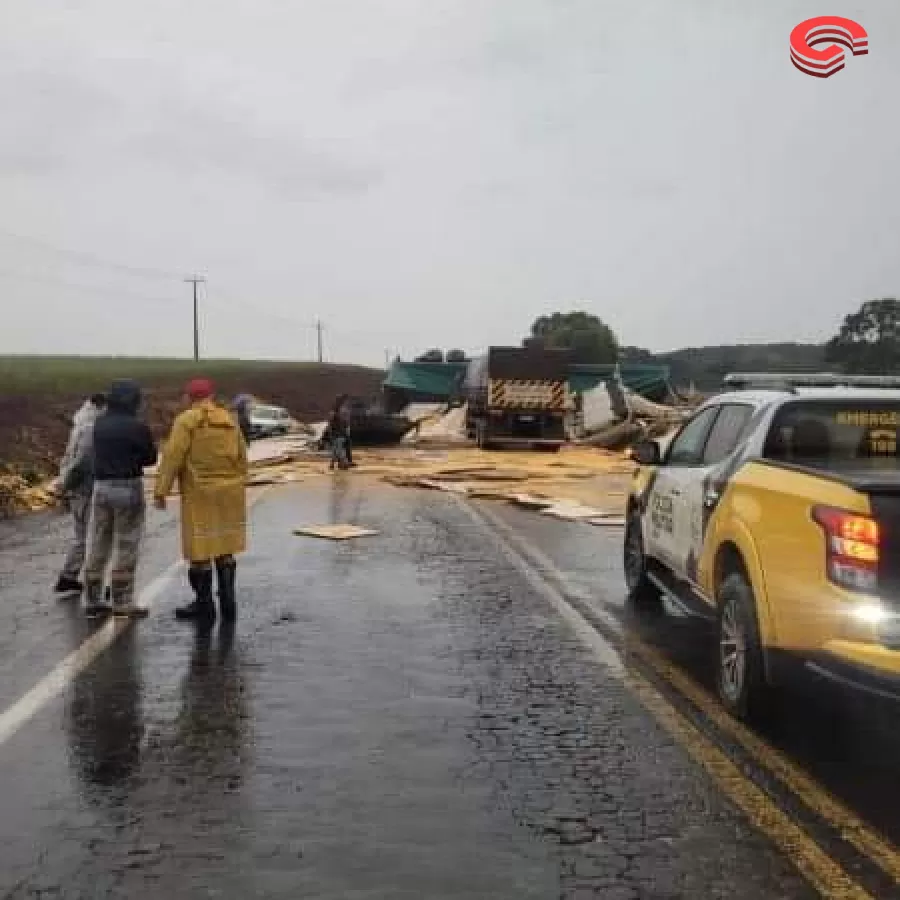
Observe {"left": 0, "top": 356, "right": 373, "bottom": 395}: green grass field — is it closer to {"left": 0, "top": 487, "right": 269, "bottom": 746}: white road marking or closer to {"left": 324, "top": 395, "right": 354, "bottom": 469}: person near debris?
{"left": 324, "top": 395, "right": 354, "bottom": 469}: person near debris

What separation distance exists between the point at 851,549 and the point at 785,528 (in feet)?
1.71

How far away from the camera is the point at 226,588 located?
8.44 metres

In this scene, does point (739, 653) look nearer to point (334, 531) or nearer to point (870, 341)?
point (334, 531)

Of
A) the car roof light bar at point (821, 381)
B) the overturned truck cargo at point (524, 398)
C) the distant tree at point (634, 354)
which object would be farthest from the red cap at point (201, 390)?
the distant tree at point (634, 354)

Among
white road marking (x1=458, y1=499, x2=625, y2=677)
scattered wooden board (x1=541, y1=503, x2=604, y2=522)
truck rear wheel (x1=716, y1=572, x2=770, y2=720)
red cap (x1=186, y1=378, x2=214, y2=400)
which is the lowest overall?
scattered wooden board (x1=541, y1=503, x2=604, y2=522)

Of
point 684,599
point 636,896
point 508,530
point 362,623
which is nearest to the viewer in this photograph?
point 636,896

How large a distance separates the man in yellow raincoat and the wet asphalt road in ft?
1.11

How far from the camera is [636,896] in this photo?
12.3 feet

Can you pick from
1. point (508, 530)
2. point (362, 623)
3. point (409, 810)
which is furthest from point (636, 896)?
point (508, 530)

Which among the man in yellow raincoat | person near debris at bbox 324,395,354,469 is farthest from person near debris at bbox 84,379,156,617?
person near debris at bbox 324,395,354,469

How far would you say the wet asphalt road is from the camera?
394cm

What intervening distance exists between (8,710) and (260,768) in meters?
1.71

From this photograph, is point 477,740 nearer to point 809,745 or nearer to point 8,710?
point 809,745

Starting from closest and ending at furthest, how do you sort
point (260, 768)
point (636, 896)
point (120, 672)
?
point (636, 896), point (260, 768), point (120, 672)
